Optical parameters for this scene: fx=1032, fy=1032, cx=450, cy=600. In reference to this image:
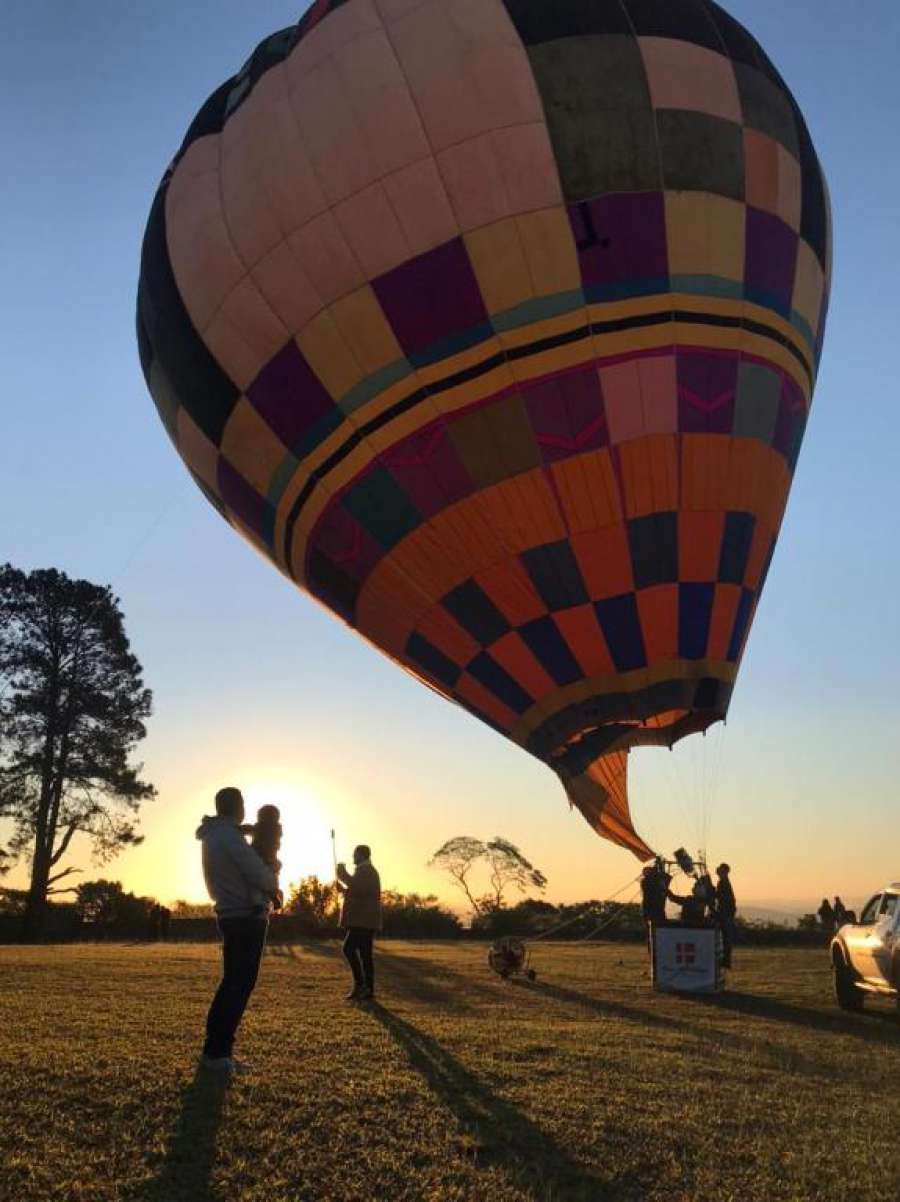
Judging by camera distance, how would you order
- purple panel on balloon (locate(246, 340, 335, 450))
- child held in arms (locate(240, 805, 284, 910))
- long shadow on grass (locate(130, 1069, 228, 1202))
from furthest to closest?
1. purple panel on balloon (locate(246, 340, 335, 450))
2. child held in arms (locate(240, 805, 284, 910))
3. long shadow on grass (locate(130, 1069, 228, 1202))

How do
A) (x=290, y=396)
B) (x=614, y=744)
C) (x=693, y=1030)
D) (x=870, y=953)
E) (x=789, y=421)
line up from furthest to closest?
1. (x=614, y=744)
2. (x=789, y=421)
3. (x=290, y=396)
4. (x=870, y=953)
5. (x=693, y=1030)

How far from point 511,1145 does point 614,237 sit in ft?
32.6

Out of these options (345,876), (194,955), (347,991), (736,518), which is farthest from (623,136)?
(194,955)

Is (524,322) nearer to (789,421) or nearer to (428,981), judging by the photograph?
(789,421)

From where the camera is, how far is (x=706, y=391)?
1240cm

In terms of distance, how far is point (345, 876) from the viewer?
9852 mm

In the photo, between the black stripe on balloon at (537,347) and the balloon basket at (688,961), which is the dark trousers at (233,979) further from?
the black stripe on balloon at (537,347)

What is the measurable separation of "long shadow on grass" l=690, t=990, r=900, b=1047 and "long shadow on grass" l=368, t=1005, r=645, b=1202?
4.35m

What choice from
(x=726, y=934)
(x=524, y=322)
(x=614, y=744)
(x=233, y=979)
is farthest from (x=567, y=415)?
(x=233, y=979)

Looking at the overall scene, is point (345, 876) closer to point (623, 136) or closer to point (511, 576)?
point (511, 576)

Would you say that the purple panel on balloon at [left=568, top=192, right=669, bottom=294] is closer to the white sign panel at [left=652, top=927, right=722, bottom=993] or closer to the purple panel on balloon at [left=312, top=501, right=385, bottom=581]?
the purple panel on balloon at [left=312, top=501, right=385, bottom=581]

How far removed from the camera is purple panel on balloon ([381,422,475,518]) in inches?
484

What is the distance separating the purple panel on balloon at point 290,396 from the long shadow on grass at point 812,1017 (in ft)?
26.6

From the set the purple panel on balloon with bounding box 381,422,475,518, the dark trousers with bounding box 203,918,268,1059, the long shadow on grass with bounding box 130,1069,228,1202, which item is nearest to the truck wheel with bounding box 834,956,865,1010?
the purple panel on balloon with bounding box 381,422,475,518
